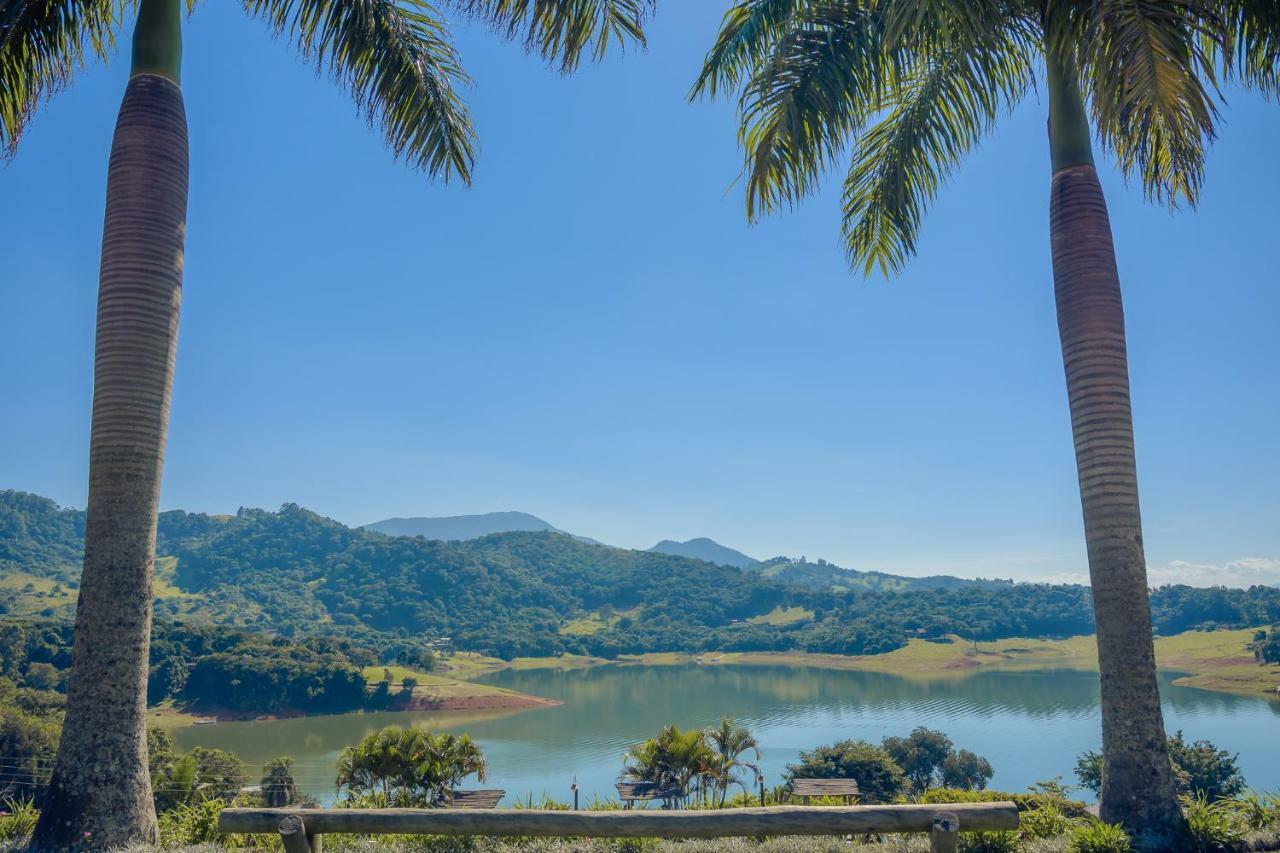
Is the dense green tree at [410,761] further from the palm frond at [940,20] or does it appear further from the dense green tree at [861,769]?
the palm frond at [940,20]

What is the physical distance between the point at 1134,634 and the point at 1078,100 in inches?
178

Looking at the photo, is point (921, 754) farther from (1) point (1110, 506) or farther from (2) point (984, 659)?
(2) point (984, 659)

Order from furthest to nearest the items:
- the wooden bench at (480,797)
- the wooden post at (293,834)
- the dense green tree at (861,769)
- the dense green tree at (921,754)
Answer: the dense green tree at (921,754)
the dense green tree at (861,769)
the wooden bench at (480,797)
the wooden post at (293,834)

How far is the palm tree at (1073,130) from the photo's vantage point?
19.4 ft

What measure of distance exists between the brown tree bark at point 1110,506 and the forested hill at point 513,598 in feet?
388

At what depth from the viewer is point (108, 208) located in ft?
21.9

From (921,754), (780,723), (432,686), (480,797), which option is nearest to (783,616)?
(780,723)

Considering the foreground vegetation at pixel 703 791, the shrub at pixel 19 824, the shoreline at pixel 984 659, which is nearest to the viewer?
the foreground vegetation at pixel 703 791

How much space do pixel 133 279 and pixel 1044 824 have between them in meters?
8.00

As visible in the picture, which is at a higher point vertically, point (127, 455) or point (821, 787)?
point (127, 455)

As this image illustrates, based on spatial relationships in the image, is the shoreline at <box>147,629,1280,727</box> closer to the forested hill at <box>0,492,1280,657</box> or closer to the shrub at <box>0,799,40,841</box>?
the forested hill at <box>0,492,1280,657</box>

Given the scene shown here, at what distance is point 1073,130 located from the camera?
7309 mm

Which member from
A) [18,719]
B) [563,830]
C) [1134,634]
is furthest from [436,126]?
[18,719]

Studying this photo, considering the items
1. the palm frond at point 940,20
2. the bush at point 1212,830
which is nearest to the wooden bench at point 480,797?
the bush at point 1212,830
